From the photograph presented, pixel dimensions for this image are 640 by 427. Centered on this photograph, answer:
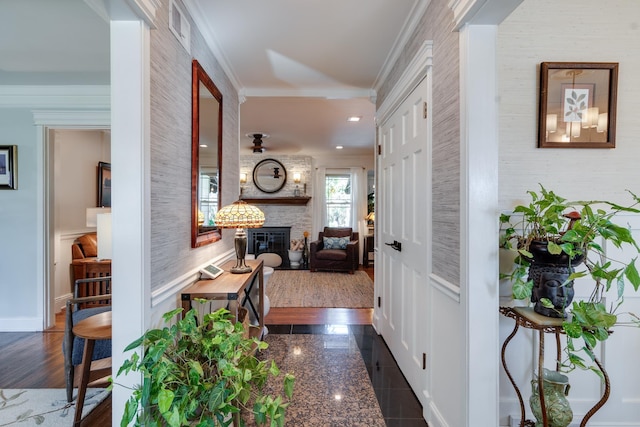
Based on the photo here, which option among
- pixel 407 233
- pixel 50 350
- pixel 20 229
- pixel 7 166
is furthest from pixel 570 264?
pixel 7 166

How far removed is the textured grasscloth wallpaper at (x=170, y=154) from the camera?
1444 mm

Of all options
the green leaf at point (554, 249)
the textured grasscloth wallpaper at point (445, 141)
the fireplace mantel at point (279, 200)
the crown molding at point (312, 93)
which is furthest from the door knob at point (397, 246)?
the fireplace mantel at point (279, 200)

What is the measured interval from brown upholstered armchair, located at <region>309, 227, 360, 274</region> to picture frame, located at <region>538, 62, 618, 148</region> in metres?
4.56

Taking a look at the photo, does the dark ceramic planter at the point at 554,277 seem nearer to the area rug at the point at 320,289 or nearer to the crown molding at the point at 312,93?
the crown molding at the point at 312,93

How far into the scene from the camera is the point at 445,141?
1.58 meters

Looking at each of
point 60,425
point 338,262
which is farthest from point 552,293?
point 338,262

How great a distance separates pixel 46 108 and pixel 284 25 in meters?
2.78

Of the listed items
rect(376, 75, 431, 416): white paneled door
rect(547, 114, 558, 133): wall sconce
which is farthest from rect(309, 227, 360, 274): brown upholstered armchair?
rect(547, 114, 558, 133): wall sconce

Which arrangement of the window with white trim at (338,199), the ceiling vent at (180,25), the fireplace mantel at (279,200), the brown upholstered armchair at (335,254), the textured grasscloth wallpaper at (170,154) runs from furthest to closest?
the window with white trim at (338,199)
the fireplace mantel at (279,200)
the brown upholstered armchair at (335,254)
the ceiling vent at (180,25)
the textured grasscloth wallpaper at (170,154)

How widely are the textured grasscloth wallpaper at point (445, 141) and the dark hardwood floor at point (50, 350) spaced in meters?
2.06

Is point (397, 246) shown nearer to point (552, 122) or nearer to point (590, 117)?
point (552, 122)

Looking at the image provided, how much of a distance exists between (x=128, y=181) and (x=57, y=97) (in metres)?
2.86

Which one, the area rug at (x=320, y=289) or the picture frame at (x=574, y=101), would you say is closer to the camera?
the picture frame at (x=574, y=101)

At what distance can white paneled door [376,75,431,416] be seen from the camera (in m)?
1.89
